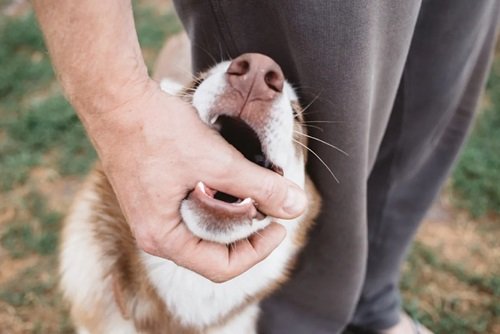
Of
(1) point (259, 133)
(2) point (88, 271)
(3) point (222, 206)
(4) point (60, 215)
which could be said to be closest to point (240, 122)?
(1) point (259, 133)

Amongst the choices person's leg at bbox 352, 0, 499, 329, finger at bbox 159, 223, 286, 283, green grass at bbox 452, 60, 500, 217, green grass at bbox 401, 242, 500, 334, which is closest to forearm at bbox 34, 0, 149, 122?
finger at bbox 159, 223, 286, 283

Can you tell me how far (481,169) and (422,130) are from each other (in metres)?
1.53

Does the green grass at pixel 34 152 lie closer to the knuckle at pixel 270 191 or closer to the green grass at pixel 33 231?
the green grass at pixel 33 231

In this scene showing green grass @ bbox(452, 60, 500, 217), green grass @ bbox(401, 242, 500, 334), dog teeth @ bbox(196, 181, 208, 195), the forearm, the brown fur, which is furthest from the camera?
green grass @ bbox(452, 60, 500, 217)

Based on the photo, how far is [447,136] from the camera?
7.22 ft

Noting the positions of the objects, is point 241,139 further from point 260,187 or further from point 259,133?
point 260,187

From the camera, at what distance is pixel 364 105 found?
1.46m

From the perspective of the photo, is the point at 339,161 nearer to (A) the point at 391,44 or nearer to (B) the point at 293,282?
(A) the point at 391,44

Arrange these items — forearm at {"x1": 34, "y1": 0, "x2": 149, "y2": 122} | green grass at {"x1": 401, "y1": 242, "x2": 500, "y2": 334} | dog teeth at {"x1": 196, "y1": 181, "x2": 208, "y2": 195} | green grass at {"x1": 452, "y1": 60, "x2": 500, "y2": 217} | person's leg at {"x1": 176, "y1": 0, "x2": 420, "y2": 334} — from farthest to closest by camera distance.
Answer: green grass at {"x1": 452, "y1": 60, "x2": 500, "y2": 217} → green grass at {"x1": 401, "y1": 242, "x2": 500, "y2": 334} → person's leg at {"x1": 176, "y1": 0, "x2": 420, "y2": 334} → dog teeth at {"x1": 196, "y1": 181, "x2": 208, "y2": 195} → forearm at {"x1": 34, "y1": 0, "x2": 149, "y2": 122}

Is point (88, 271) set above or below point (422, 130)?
below

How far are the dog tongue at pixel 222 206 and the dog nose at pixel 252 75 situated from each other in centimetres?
24

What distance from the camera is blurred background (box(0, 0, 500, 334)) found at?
2.65m

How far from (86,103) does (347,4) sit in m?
0.61

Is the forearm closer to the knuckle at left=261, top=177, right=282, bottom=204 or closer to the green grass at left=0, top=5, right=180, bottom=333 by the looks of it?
the knuckle at left=261, top=177, right=282, bottom=204
